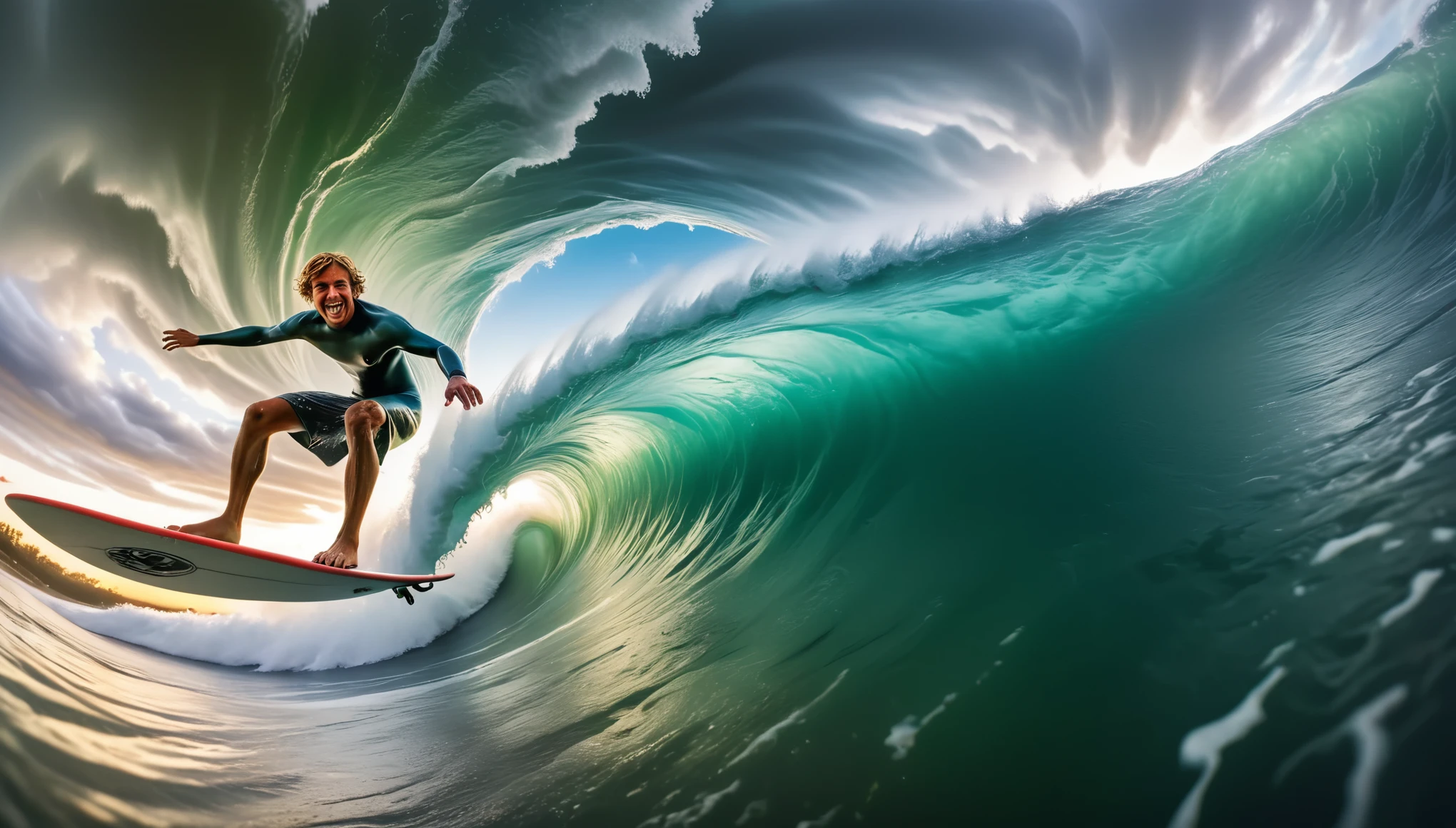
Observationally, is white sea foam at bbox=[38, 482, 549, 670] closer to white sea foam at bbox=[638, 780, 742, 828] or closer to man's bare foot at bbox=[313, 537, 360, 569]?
man's bare foot at bbox=[313, 537, 360, 569]

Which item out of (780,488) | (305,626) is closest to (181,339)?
(305,626)

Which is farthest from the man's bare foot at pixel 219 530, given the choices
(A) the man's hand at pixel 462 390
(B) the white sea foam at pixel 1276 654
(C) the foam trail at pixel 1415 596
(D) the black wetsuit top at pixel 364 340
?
(C) the foam trail at pixel 1415 596

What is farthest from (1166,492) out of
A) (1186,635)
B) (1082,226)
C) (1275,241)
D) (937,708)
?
(1082,226)

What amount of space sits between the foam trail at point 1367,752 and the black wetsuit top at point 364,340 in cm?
227

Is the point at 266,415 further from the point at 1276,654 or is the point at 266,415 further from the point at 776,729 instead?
the point at 1276,654

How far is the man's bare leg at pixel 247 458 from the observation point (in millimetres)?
2209

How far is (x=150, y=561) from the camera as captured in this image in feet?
7.04

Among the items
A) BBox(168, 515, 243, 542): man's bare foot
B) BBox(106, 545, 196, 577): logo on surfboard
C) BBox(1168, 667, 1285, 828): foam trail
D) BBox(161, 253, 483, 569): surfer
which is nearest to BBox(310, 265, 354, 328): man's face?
BBox(161, 253, 483, 569): surfer

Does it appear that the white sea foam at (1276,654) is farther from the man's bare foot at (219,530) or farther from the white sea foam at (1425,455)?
the man's bare foot at (219,530)

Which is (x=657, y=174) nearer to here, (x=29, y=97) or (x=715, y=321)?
(x=715, y=321)

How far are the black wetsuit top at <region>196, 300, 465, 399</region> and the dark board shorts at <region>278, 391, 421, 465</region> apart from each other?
0.07m

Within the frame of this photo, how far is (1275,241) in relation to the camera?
3043 mm

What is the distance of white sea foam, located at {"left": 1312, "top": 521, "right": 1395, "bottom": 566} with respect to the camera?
1099 millimetres

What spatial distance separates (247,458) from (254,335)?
45 centimetres
